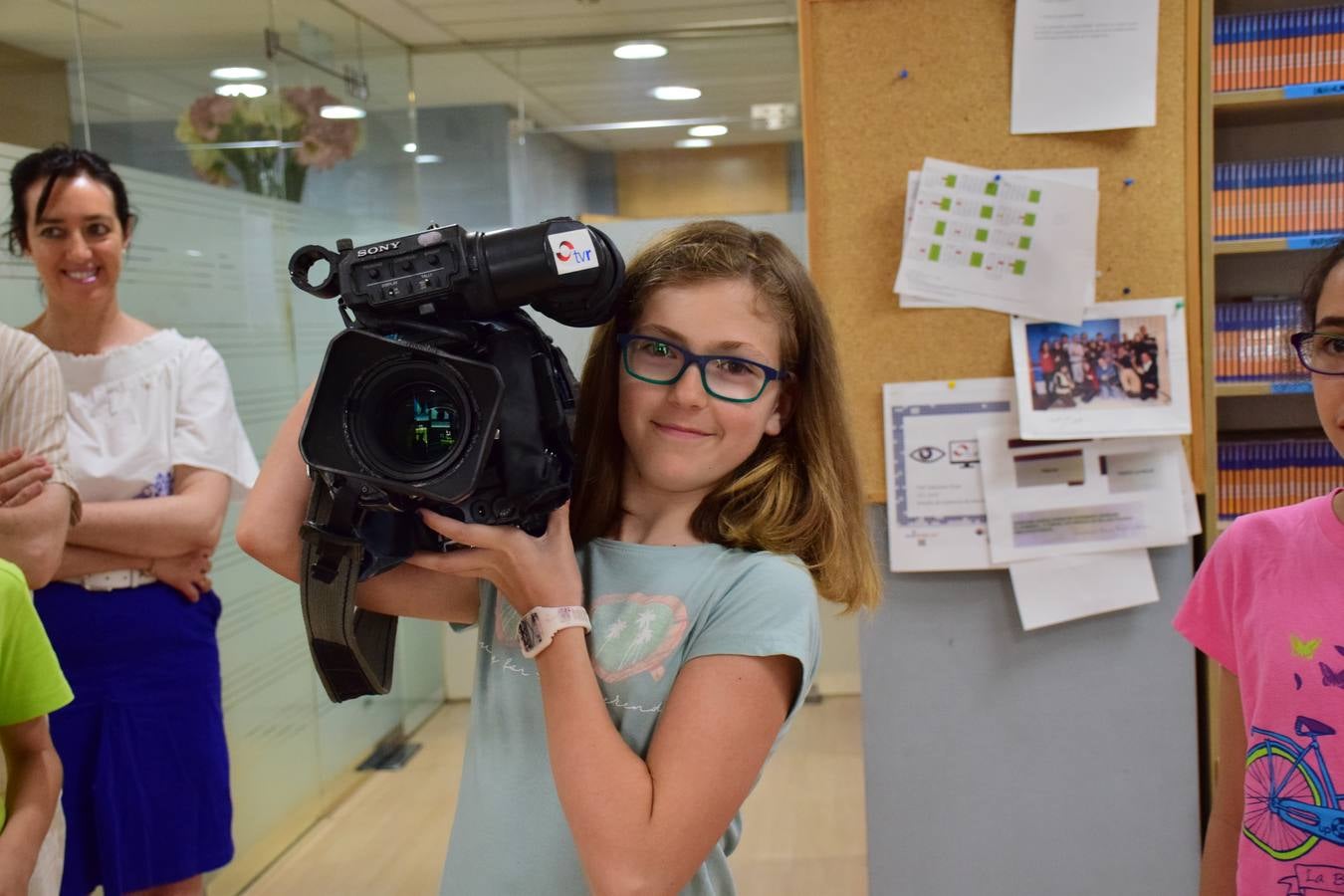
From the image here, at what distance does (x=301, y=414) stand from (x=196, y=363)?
1.52 meters

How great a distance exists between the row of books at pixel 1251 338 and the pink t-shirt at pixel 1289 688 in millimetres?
1358

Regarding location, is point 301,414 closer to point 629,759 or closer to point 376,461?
point 376,461

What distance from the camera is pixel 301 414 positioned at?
964 mm

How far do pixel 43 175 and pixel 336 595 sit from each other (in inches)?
63.2

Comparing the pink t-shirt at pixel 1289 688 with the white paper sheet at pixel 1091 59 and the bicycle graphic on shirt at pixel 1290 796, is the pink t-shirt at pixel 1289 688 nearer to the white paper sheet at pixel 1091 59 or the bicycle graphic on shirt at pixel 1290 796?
the bicycle graphic on shirt at pixel 1290 796

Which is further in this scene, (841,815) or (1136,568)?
(841,815)

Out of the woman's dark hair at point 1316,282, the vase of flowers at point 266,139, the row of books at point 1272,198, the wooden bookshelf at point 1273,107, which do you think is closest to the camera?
the woman's dark hair at point 1316,282

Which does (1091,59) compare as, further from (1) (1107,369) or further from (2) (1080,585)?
(2) (1080,585)

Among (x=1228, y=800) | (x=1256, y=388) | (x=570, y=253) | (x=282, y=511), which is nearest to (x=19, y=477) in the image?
(x=282, y=511)

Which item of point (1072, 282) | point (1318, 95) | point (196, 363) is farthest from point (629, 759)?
point (1318, 95)

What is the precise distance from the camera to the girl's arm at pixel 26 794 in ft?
4.40

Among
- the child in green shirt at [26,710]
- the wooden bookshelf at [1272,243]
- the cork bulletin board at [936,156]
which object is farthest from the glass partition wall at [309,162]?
the wooden bookshelf at [1272,243]

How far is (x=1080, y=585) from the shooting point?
2191mm

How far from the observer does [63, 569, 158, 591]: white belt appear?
6.98 feet
